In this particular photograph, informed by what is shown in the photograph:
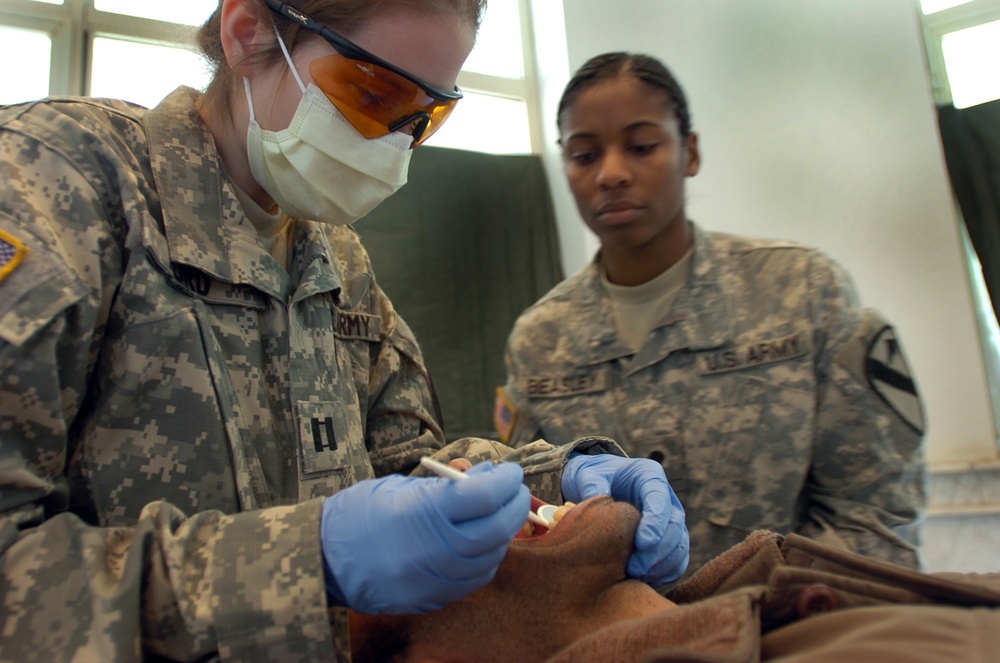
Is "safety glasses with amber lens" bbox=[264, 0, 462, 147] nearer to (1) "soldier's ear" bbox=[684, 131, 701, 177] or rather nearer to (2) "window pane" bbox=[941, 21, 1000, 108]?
(1) "soldier's ear" bbox=[684, 131, 701, 177]

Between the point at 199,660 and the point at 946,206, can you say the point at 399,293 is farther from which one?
the point at 199,660

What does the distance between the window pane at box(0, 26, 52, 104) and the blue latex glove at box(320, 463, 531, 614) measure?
310 cm

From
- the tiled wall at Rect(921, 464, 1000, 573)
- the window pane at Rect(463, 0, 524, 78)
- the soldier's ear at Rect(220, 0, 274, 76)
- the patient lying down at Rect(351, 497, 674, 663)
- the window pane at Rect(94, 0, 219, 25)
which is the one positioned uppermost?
the window pane at Rect(463, 0, 524, 78)

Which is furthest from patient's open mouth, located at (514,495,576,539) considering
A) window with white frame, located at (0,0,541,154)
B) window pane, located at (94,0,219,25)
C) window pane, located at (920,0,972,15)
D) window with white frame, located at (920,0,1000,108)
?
window pane, located at (920,0,972,15)

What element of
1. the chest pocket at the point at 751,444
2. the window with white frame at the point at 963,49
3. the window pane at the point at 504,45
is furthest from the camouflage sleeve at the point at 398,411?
the window pane at the point at 504,45

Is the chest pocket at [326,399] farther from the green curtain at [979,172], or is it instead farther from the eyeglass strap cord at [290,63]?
the green curtain at [979,172]

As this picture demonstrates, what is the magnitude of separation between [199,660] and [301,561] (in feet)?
0.42

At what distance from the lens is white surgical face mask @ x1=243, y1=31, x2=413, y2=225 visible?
109 cm

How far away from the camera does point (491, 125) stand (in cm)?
416

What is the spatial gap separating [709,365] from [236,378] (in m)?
1.13

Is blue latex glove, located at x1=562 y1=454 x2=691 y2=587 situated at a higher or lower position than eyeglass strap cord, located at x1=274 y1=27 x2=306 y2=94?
lower

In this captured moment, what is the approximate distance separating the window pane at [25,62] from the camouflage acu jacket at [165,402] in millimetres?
2370

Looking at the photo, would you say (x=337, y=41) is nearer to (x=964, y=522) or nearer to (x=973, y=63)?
(x=964, y=522)

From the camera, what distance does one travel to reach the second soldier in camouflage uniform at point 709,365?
1.57 m
